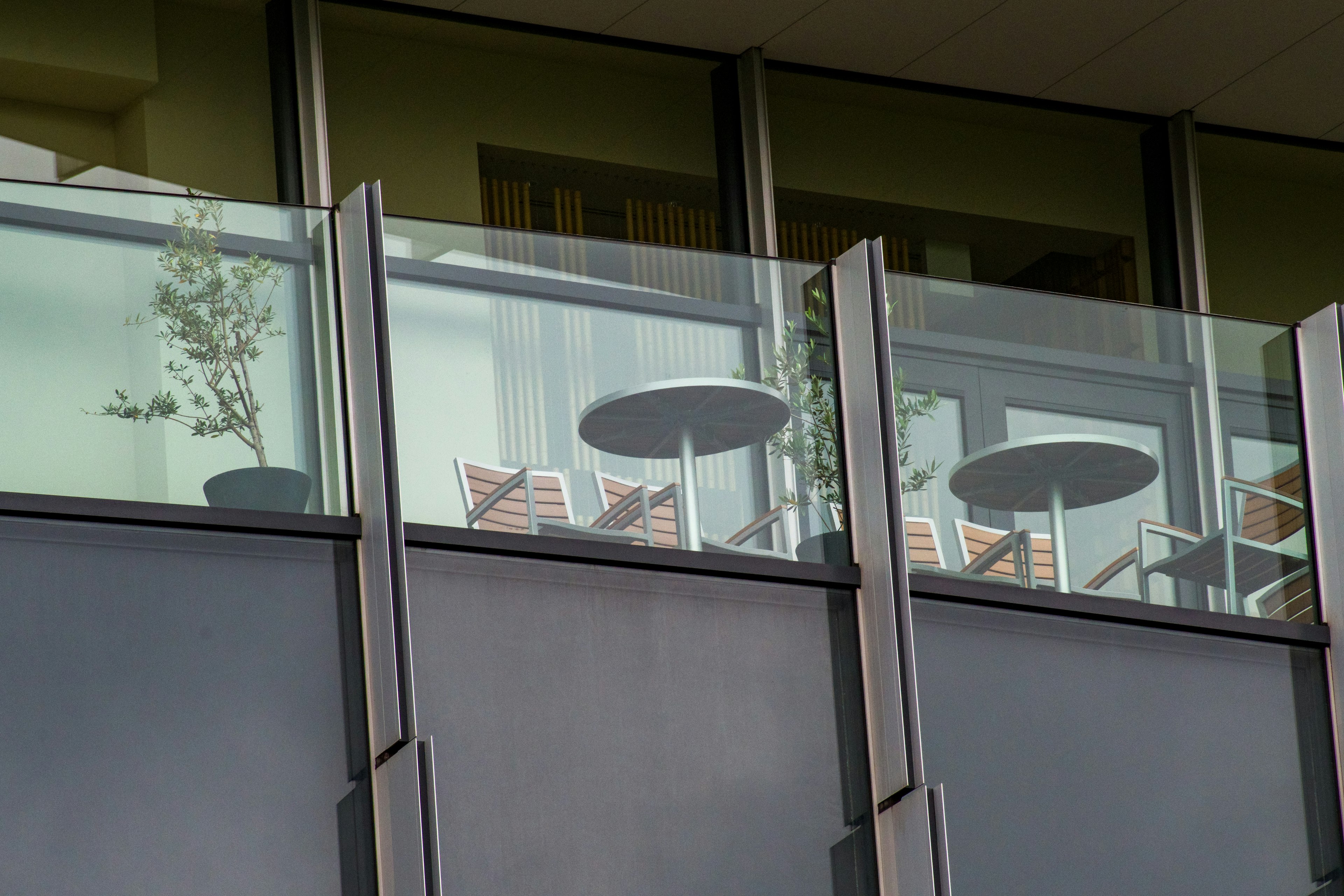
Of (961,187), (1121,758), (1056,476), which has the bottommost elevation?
(1121,758)

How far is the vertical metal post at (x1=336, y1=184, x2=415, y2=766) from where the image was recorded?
5.82 m

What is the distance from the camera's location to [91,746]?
561cm

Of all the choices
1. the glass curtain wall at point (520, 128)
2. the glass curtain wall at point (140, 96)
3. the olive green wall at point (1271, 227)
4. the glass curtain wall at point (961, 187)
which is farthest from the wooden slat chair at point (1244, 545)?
the olive green wall at point (1271, 227)

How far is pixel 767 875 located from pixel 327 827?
135cm

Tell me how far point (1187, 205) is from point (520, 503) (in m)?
6.65

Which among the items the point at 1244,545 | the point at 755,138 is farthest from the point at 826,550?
the point at 755,138

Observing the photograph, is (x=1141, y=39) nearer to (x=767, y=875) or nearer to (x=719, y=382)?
(x=719, y=382)

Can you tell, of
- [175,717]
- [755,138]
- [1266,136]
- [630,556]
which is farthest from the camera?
[1266,136]

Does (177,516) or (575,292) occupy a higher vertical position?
(575,292)

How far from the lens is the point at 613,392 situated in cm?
645

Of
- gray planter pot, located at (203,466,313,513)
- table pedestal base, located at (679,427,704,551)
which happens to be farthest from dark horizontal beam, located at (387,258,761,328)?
gray planter pot, located at (203,466,313,513)

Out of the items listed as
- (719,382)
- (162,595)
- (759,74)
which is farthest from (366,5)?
(162,595)

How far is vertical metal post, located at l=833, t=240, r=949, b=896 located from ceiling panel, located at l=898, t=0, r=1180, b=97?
4.35 m

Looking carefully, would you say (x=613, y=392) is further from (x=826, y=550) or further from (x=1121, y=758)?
(x=1121, y=758)
